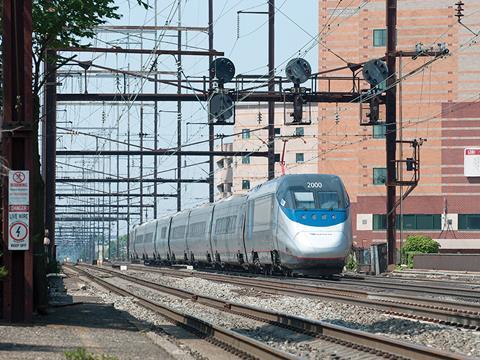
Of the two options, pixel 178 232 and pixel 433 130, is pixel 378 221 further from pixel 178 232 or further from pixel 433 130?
pixel 178 232

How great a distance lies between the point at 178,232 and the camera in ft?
217

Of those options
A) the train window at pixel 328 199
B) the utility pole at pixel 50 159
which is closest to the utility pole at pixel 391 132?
the train window at pixel 328 199

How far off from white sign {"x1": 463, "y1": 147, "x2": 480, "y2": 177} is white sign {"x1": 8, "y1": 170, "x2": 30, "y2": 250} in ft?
196

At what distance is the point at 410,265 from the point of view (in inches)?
2002

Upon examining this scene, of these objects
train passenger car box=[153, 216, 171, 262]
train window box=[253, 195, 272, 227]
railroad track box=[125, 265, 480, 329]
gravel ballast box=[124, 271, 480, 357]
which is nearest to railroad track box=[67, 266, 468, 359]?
gravel ballast box=[124, 271, 480, 357]

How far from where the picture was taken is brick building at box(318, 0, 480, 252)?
75.6 metres

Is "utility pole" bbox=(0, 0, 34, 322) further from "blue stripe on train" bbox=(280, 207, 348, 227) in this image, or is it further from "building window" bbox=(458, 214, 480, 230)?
"building window" bbox=(458, 214, 480, 230)

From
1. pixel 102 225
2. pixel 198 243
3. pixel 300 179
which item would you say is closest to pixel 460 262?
pixel 300 179

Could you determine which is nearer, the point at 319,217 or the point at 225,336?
the point at 225,336

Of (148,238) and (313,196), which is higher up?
(313,196)

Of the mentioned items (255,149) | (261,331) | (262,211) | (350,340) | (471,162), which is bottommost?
(261,331)

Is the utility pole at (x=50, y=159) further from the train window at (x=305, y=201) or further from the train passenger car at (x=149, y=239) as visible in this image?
the train passenger car at (x=149, y=239)

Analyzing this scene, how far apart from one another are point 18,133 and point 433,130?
61.9 m

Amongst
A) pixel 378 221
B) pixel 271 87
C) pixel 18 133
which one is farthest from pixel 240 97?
pixel 378 221
